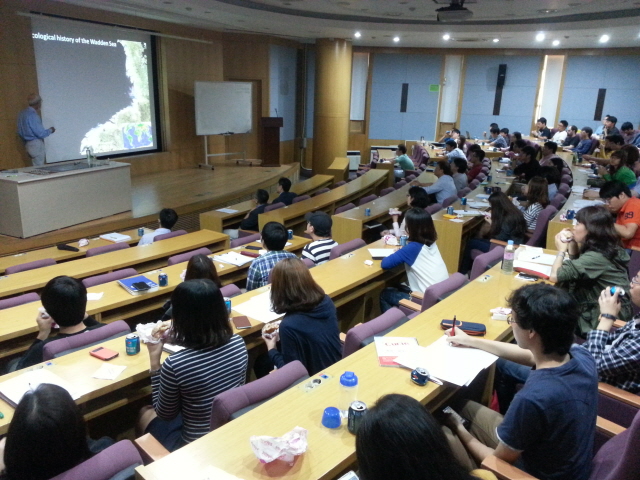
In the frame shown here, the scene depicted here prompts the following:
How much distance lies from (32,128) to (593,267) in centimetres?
823

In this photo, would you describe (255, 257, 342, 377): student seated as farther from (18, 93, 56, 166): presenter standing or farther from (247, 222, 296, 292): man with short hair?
(18, 93, 56, 166): presenter standing

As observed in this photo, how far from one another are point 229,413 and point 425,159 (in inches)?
421

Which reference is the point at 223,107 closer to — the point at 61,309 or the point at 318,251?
the point at 318,251

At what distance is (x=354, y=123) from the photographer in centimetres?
1608

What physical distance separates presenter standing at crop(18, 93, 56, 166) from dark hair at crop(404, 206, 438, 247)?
22.2ft

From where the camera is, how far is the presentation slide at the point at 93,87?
8742mm

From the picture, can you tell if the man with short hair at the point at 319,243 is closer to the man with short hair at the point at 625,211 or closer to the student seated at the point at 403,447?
the man with short hair at the point at 625,211

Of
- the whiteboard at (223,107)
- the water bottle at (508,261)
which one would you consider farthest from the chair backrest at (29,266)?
the whiteboard at (223,107)

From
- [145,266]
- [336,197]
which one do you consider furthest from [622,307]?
[336,197]

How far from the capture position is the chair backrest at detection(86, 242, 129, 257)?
516 centimetres

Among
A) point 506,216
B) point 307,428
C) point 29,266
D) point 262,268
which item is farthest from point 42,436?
point 506,216

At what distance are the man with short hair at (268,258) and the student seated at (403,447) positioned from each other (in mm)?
2692

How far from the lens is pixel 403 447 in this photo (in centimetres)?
131

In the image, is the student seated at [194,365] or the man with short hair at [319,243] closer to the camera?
the student seated at [194,365]
